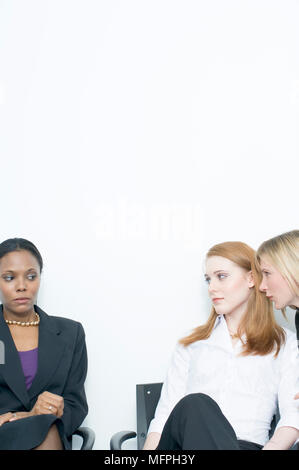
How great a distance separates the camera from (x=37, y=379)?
242 cm

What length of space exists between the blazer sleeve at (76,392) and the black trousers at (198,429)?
0.46 m

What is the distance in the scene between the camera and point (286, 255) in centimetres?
241

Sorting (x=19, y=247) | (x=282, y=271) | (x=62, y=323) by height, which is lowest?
(x=62, y=323)

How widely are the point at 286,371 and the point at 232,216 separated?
100 centimetres

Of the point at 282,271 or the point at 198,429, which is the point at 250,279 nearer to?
the point at 282,271

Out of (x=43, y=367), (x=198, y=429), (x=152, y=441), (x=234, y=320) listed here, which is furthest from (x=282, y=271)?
(x=43, y=367)

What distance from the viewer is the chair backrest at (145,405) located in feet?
8.10

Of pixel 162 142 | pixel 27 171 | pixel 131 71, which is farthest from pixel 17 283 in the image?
pixel 131 71

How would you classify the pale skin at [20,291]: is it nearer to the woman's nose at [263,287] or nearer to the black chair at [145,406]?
the black chair at [145,406]

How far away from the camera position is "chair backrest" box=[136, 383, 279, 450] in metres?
2.47

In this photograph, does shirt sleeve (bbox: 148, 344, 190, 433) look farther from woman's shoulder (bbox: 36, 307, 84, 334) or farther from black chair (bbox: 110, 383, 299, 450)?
woman's shoulder (bbox: 36, 307, 84, 334)

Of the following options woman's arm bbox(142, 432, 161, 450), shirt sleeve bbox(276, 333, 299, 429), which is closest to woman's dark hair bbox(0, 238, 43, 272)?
woman's arm bbox(142, 432, 161, 450)

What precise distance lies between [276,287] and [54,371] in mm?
1129

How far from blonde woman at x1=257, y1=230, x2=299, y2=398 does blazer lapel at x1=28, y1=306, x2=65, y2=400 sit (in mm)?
1041
